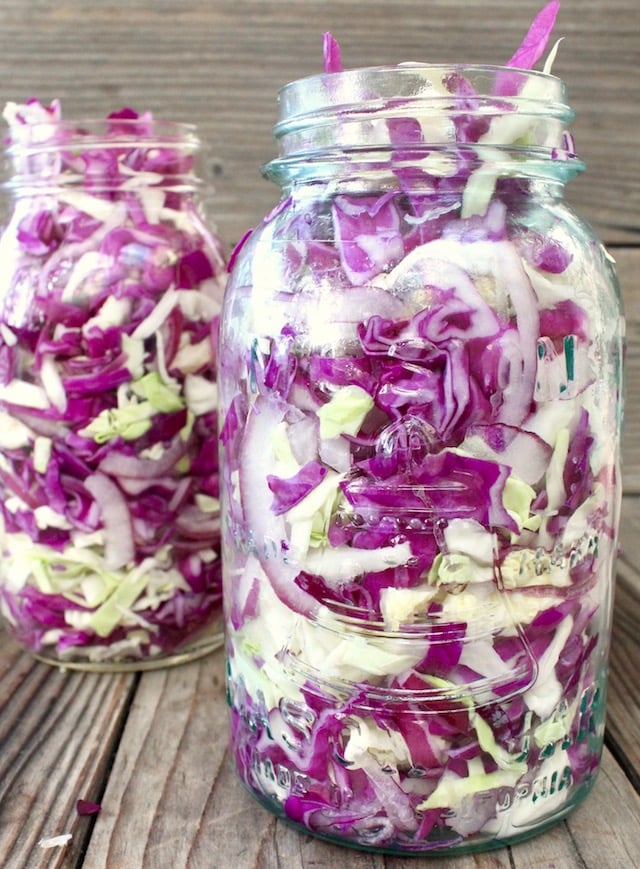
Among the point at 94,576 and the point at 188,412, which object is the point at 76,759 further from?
the point at 188,412

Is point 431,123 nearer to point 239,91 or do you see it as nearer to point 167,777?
point 167,777

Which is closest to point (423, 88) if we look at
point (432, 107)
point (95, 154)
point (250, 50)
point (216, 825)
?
point (432, 107)

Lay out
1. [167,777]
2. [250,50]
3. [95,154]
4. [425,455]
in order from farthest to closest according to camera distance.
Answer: [250,50]
[95,154]
[167,777]
[425,455]

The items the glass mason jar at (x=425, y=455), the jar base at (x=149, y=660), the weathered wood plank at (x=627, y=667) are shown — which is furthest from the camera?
the jar base at (x=149, y=660)

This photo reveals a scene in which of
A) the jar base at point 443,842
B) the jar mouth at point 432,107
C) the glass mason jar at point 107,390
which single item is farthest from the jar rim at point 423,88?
the jar base at point 443,842

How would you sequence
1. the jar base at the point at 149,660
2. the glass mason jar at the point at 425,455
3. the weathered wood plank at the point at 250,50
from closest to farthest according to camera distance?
the glass mason jar at the point at 425,455
the jar base at the point at 149,660
the weathered wood plank at the point at 250,50

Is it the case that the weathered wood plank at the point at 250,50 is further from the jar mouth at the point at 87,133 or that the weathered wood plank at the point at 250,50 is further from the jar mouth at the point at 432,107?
the jar mouth at the point at 432,107

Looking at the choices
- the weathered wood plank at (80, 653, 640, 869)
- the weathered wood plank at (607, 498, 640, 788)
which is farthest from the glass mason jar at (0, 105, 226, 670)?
the weathered wood plank at (607, 498, 640, 788)

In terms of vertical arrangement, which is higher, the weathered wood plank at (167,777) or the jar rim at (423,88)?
the jar rim at (423,88)
